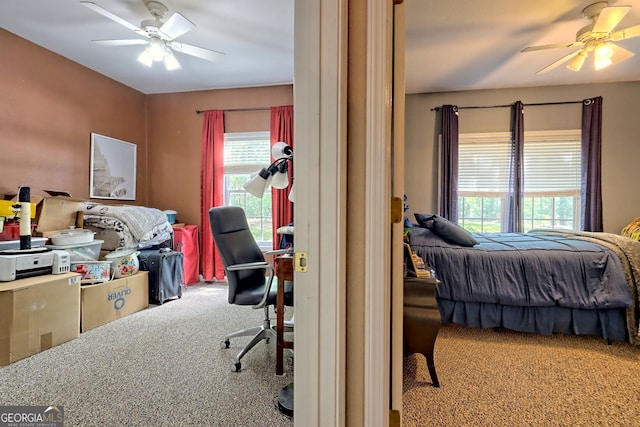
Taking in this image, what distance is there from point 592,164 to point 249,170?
14.9 ft

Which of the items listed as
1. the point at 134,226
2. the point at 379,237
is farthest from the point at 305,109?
the point at 134,226

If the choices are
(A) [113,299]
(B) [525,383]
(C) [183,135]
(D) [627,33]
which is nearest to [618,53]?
(D) [627,33]

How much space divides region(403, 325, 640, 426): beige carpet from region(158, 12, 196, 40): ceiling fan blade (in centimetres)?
300

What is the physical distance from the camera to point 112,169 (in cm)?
384

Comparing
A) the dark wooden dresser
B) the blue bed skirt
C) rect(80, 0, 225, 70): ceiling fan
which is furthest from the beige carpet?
rect(80, 0, 225, 70): ceiling fan

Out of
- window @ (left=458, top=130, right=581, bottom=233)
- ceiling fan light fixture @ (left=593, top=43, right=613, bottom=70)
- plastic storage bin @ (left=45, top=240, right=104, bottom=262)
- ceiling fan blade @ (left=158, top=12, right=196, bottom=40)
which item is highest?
ceiling fan blade @ (left=158, top=12, right=196, bottom=40)

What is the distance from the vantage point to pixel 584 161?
3846mm

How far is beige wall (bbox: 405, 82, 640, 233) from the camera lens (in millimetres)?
3781

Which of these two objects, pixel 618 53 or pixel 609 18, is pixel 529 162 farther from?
pixel 609 18

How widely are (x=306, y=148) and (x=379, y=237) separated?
14.1 inches

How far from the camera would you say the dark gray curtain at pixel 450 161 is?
4137 mm

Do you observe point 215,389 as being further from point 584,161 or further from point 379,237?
point 584,161

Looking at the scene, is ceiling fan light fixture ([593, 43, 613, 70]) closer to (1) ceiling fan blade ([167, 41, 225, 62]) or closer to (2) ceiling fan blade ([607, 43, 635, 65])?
(2) ceiling fan blade ([607, 43, 635, 65])

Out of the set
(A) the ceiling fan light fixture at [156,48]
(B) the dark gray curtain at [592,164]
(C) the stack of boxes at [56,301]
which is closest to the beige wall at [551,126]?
(B) the dark gray curtain at [592,164]
